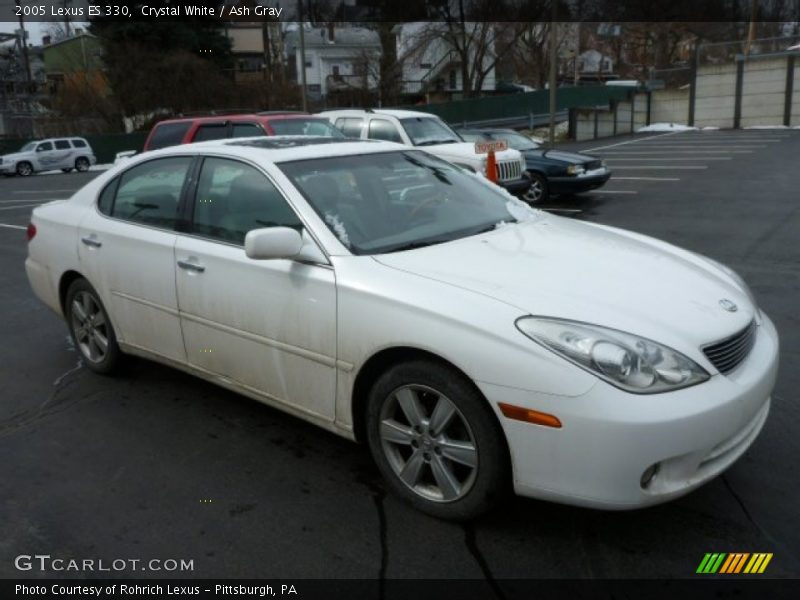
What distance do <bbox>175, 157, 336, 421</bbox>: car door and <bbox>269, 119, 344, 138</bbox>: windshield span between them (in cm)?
675

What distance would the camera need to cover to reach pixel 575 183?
1280 centimetres

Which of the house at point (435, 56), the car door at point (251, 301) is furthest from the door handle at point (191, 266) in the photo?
the house at point (435, 56)

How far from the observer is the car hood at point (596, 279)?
2.79m

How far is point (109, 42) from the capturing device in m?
39.3

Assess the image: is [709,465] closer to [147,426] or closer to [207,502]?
A: [207,502]

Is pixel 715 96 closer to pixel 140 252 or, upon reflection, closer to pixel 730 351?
pixel 140 252

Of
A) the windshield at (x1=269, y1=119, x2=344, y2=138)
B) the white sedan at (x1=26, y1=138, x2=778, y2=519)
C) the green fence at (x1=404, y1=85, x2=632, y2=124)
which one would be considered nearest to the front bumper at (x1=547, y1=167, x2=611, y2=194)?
the windshield at (x1=269, y1=119, x2=344, y2=138)

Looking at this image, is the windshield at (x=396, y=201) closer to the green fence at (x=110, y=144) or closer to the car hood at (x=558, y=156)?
the car hood at (x=558, y=156)

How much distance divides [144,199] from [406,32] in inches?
1924

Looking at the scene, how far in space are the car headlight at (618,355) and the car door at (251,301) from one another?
3.25 ft

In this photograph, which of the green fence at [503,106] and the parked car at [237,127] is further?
the green fence at [503,106]

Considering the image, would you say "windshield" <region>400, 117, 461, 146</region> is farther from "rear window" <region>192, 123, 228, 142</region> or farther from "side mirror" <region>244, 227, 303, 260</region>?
"side mirror" <region>244, 227, 303, 260</region>

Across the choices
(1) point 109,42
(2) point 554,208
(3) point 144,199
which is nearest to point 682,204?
(2) point 554,208

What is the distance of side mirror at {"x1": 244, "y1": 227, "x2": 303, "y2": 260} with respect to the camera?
3236 mm
